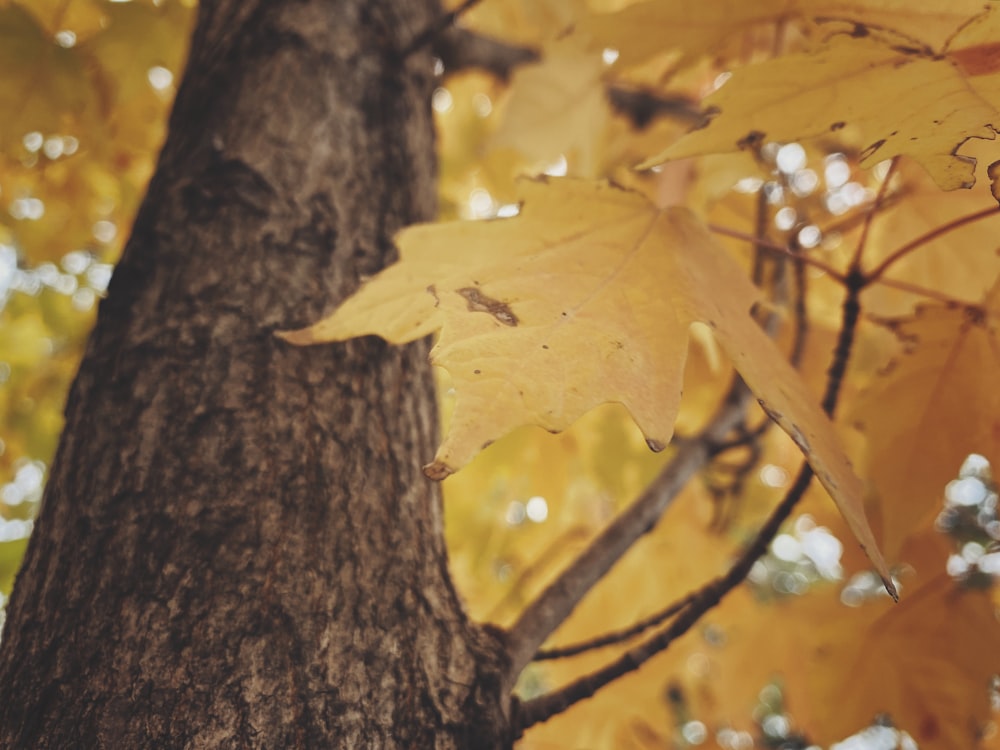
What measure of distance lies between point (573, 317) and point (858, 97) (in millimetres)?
309

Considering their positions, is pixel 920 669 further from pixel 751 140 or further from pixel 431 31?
pixel 431 31

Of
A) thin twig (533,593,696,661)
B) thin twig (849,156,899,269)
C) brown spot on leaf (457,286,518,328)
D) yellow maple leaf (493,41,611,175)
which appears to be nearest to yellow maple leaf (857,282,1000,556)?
thin twig (849,156,899,269)

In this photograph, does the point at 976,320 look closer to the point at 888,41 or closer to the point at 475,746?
the point at 888,41

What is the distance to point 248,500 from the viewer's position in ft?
1.97

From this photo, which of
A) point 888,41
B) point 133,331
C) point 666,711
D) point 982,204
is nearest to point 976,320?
point 982,204

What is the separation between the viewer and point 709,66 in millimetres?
1536

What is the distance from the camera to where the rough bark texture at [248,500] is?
0.51 m

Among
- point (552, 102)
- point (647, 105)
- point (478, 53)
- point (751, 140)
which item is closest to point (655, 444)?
point (751, 140)

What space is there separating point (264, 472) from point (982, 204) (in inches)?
39.4

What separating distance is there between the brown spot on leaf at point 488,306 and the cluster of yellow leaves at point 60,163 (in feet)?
2.78

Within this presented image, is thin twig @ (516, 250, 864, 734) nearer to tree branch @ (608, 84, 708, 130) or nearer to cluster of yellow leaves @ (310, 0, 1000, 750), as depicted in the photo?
cluster of yellow leaves @ (310, 0, 1000, 750)

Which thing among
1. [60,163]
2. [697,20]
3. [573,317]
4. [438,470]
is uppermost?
[60,163]

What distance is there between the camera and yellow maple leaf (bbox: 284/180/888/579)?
1.44ft

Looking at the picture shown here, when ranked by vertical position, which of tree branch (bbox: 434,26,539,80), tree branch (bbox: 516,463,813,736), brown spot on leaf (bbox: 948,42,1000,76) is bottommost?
tree branch (bbox: 516,463,813,736)
